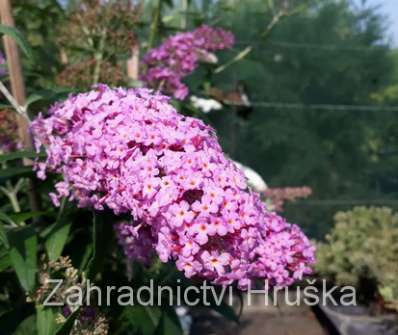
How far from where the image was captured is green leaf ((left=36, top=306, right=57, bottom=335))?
1.34 metres

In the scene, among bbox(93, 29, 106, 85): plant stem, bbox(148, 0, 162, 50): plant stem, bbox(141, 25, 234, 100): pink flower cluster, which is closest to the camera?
bbox(93, 29, 106, 85): plant stem

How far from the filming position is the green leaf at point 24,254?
1.29m

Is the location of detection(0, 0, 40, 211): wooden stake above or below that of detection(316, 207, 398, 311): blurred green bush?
above

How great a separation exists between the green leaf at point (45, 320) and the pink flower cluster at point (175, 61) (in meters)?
0.96

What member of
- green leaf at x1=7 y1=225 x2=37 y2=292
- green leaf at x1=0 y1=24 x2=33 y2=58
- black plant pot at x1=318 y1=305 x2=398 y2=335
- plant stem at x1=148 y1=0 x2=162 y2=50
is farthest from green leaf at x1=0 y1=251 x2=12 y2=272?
black plant pot at x1=318 y1=305 x2=398 y2=335

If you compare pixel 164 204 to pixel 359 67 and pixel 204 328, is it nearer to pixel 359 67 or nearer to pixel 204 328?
pixel 204 328

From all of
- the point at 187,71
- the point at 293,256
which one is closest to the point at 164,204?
the point at 293,256

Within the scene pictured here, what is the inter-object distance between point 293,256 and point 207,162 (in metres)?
0.53

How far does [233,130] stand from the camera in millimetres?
4652

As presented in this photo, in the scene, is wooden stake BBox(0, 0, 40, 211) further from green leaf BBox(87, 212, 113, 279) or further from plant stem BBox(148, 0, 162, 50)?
plant stem BBox(148, 0, 162, 50)

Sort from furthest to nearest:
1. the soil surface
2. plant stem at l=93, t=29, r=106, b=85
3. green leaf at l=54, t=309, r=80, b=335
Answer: the soil surface
plant stem at l=93, t=29, r=106, b=85
green leaf at l=54, t=309, r=80, b=335

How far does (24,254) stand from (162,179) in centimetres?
46

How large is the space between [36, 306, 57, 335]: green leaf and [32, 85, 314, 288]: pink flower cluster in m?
0.26

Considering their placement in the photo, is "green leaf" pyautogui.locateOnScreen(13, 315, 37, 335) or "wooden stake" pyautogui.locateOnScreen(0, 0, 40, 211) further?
"wooden stake" pyautogui.locateOnScreen(0, 0, 40, 211)
